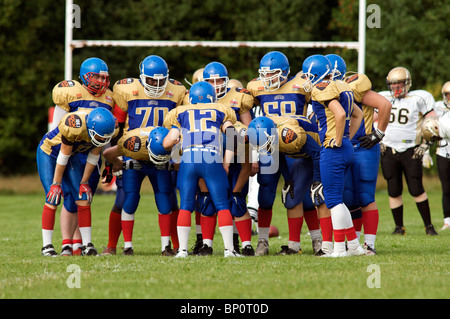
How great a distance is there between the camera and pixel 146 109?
7.00 meters

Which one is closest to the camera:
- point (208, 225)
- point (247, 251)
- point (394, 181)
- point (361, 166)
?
point (361, 166)

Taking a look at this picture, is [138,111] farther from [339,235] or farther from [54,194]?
[339,235]

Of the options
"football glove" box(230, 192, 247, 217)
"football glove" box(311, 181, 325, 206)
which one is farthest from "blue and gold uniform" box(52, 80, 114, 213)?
"football glove" box(311, 181, 325, 206)

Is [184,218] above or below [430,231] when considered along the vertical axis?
above

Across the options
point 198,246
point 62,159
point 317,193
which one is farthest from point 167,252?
point 317,193

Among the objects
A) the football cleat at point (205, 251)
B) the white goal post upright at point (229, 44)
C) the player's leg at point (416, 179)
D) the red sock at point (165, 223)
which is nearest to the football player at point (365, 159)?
the football cleat at point (205, 251)

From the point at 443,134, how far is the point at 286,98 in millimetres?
3201

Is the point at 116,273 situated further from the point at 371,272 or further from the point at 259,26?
the point at 259,26

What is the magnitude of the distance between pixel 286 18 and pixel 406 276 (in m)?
21.9

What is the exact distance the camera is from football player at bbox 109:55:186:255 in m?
6.86

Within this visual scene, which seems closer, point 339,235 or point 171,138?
point 339,235

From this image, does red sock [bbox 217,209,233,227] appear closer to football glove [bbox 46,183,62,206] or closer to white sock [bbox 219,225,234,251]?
white sock [bbox 219,225,234,251]

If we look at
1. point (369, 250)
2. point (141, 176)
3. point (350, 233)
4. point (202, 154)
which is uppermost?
point (202, 154)
